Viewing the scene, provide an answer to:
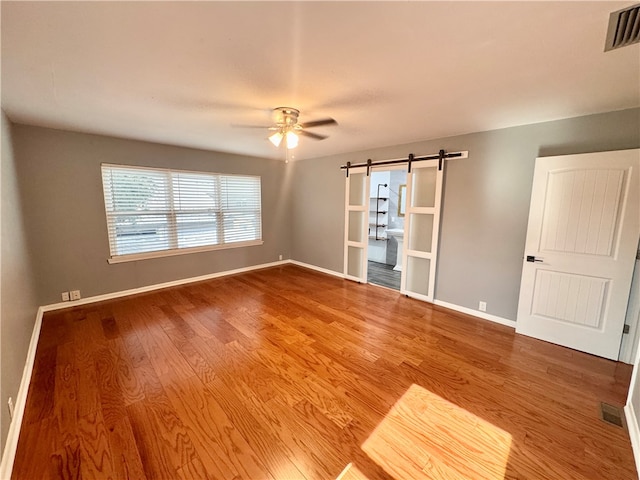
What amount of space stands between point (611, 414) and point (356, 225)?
365 cm

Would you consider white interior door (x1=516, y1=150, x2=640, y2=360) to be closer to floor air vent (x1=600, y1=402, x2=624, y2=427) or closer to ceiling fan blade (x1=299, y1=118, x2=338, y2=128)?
floor air vent (x1=600, y1=402, x2=624, y2=427)

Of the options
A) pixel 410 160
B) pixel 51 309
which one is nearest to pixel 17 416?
pixel 51 309

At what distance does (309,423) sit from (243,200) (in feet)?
14.1

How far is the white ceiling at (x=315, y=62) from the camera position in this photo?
4.10 ft

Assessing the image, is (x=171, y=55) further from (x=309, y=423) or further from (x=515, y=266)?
(x=515, y=266)

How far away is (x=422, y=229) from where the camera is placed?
389cm

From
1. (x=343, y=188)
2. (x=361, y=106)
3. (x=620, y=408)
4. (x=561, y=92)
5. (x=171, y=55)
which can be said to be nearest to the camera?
(x=171, y=55)

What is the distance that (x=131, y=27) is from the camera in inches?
53.5

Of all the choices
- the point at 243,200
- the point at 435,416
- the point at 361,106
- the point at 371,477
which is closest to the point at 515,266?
the point at 435,416

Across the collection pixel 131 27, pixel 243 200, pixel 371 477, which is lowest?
pixel 371 477

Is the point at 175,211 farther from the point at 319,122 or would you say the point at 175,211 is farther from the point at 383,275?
the point at 383,275

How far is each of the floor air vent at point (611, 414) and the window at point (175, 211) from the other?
5149mm

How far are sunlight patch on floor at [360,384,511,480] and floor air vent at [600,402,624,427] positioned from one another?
0.83 metres

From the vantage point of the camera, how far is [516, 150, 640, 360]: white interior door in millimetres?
2369
